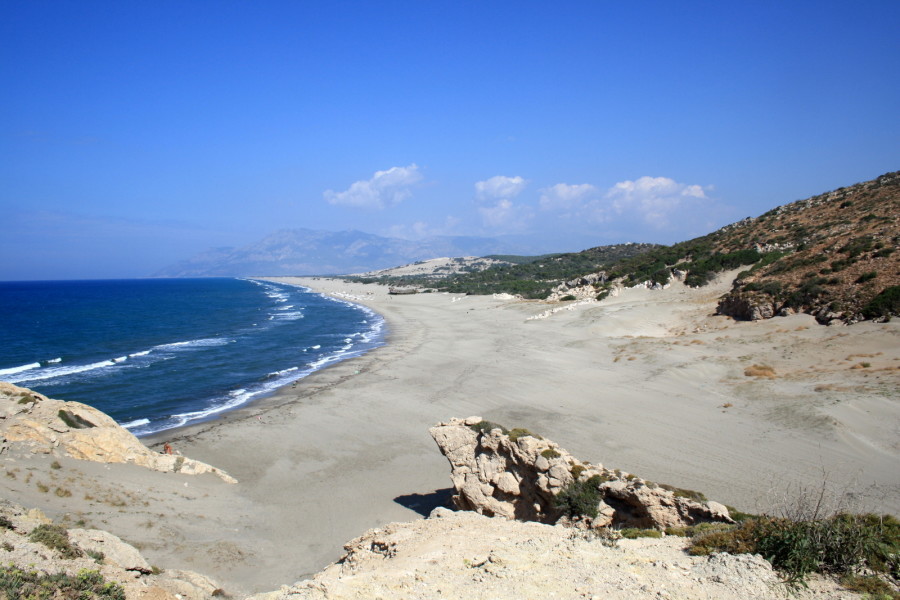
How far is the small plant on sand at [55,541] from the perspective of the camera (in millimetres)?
5848

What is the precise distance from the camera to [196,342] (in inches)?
1483

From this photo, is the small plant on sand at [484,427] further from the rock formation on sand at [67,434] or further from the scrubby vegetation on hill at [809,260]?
the scrubby vegetation on hill at [809,260]

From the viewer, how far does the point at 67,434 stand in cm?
1123

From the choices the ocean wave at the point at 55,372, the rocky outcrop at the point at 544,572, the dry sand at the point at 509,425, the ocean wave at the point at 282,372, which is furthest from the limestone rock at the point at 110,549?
the ocean wave at the point at 55,372

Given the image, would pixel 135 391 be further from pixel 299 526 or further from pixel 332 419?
pixel 299 526

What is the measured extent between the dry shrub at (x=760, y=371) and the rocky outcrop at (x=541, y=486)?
1318 cm

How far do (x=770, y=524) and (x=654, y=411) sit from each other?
11.9 m

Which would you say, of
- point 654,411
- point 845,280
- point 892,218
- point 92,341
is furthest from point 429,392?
point 92,341

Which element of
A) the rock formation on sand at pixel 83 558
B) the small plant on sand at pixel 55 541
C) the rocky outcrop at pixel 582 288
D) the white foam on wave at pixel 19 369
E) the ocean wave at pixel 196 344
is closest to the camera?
the rock formation on sand at pixel 83 558

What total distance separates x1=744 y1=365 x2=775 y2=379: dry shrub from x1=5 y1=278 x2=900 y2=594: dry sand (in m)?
0.26

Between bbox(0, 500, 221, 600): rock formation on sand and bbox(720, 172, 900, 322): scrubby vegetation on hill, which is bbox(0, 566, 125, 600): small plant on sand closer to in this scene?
bbox(0, 500, 221, 600): rock formation on sand

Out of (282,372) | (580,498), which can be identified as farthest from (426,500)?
(282,372)

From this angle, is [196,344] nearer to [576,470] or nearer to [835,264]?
[576,470]

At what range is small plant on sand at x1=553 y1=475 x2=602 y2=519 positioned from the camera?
783 centimetres
